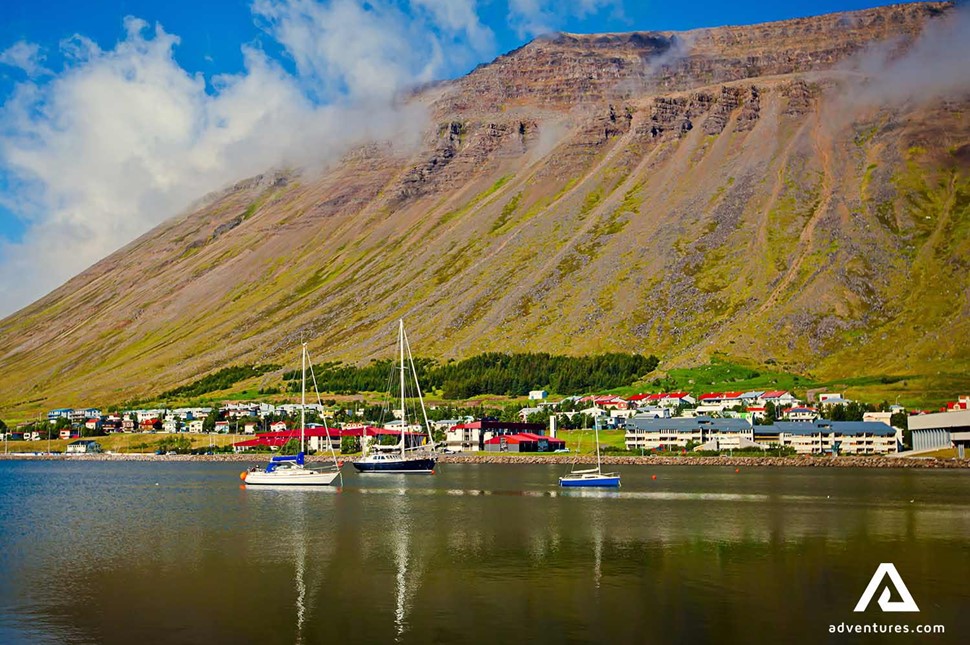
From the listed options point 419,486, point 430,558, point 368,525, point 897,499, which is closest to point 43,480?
point 419,486

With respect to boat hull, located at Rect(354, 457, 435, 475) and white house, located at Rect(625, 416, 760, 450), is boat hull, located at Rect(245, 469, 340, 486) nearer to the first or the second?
boat hull, located at Rect(354, 457, 435, 475)

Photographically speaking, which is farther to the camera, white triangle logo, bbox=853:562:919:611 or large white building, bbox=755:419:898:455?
large white building, bbox=755:419:898:455

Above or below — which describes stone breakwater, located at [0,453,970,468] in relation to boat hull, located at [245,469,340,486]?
below

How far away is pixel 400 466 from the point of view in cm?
13312

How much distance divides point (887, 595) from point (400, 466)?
3740 inches

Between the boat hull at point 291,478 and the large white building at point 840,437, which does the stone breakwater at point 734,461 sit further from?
the boat hull at point 291,478

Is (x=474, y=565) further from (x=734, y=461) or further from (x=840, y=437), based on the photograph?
(x=840, y=437)

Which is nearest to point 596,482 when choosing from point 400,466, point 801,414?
point 400,466

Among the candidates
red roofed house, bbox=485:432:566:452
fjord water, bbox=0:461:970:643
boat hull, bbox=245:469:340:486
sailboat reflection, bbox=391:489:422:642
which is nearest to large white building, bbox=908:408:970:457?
fjord water, bbox=0:461:970:643

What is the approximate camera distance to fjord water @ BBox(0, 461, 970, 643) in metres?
37.8

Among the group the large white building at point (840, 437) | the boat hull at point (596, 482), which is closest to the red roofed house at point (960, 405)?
the large white building at point (840, 437)

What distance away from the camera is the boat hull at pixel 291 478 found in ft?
362

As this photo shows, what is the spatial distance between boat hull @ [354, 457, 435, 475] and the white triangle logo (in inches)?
3529

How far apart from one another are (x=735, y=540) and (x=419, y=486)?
5540cm
